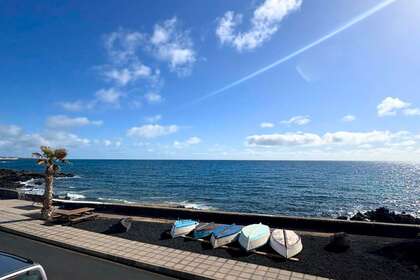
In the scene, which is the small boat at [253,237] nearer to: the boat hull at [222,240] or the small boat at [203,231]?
the boat hull at [222,240]

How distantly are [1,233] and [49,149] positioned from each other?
5.15 metres

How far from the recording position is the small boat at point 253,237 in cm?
997

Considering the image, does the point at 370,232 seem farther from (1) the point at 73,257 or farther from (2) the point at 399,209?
(2) the point at 399,209

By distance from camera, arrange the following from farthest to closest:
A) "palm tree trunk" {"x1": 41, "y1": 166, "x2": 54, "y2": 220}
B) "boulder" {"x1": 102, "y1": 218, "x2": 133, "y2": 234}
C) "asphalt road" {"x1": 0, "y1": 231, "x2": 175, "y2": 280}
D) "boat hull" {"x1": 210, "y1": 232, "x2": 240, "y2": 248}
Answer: "palm tree trunk" {"x1": 41, "y1": 166, "x2": 54, "y2": 220}
"boulder" {"x1": 102, "y1": 218, "x2": 133, "y2": 234}
"boat hull" {"x1": 210, "y1": 232, "x2": 240, "y2": 248}
"asphalt road" {"x1": 0, "y1": 231, "x2": 175, "y2": 280}

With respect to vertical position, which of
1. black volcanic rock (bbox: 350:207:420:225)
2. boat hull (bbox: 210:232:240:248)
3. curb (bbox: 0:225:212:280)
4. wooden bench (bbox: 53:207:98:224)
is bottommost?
black volcanic rock (bbox: 350:207:420:225)

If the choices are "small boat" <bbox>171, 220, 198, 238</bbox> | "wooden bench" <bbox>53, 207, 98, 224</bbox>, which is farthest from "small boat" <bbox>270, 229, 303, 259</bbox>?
"wooden bench" <bbox>53, 207, 98, 224</bbox>

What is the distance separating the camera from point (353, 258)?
29.8 ft

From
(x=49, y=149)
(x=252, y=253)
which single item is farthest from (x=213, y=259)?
(x=49, y=149)

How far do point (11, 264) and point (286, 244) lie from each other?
8.03 metres

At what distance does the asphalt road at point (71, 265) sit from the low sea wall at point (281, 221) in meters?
5.87

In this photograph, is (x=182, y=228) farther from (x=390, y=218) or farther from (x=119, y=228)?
(x=390, y=218)

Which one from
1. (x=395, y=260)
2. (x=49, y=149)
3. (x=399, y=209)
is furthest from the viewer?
(x=399, y=209)

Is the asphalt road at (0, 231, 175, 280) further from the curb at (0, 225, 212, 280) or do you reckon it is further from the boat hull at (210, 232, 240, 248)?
the boat hull at (210, 232, 240, 248)

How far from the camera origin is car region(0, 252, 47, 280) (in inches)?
161
